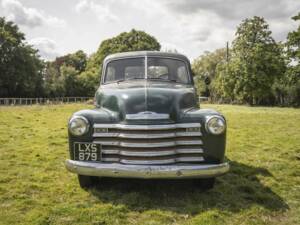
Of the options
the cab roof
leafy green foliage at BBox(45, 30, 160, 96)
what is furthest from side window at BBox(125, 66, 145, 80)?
leafy green foliage at BBox(45, 30, 160, 96)

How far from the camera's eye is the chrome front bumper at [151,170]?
4.54m

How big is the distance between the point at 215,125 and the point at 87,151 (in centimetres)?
188

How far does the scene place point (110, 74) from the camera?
22.2ft

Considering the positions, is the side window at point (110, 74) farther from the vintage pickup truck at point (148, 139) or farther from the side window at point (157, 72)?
the vintage pickup truck at point (148, 139)

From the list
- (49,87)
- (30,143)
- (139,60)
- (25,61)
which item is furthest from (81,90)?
(139,60)

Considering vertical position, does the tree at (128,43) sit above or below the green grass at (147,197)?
above

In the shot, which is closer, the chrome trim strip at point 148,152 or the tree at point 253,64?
the chrome trim strip at point 148,152

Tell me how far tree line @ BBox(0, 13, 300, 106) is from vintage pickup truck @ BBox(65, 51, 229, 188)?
28.2 m

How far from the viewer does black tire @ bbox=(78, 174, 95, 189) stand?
5.37 meters

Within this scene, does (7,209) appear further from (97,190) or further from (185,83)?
(185,83)

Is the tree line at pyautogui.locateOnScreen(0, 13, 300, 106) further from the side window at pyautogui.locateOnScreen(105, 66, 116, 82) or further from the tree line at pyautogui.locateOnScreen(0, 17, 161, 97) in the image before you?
the side window at pyautogui.locateOnScreen(105, 66, 116, 82)

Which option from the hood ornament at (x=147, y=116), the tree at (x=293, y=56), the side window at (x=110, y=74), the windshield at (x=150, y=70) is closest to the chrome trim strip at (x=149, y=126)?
the hood ornament at (x=147, y=116)

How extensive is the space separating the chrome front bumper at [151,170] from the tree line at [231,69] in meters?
28.5

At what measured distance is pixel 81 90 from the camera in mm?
56188
